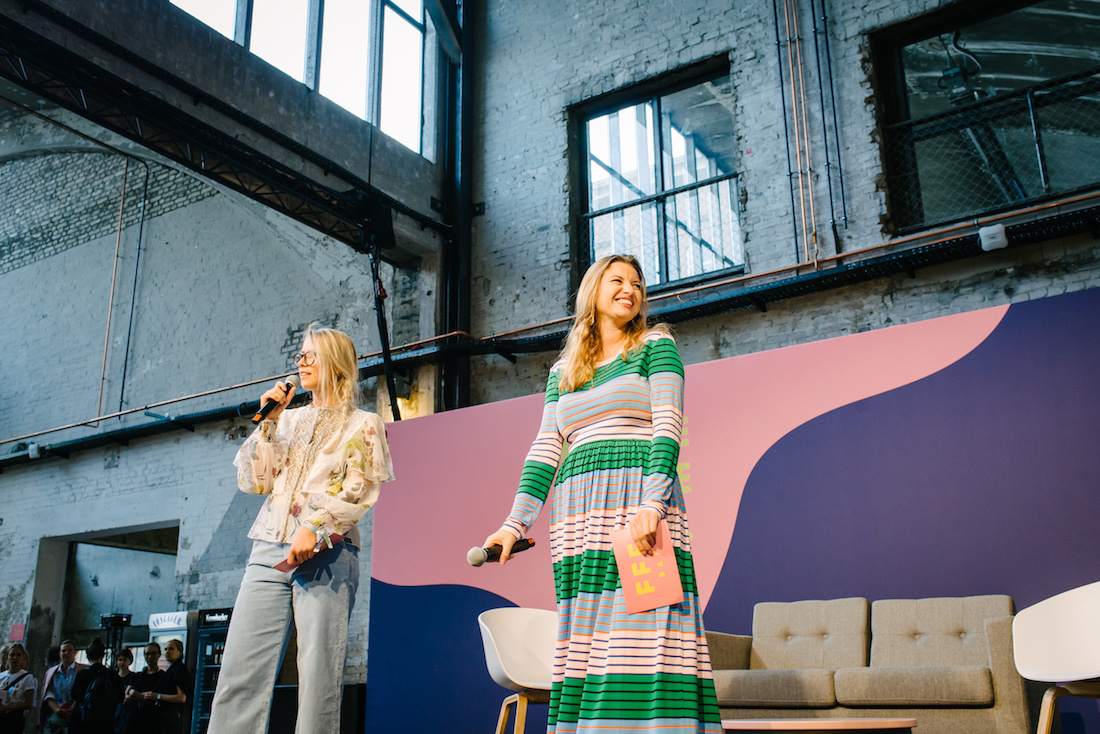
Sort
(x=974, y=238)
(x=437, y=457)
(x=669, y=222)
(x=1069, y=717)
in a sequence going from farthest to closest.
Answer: (x=669, y=222) → (x=437, y=457) → (x=974, y=238) → (x=1069, y=717)

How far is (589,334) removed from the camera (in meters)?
2.27

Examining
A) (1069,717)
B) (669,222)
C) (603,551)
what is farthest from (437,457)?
(603,551)

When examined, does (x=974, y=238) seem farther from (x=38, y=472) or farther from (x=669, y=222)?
(x=38, y=472)

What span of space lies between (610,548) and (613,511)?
8cm

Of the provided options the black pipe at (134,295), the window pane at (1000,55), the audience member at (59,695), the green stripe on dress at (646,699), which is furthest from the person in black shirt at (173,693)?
the window pane at (1000,55)

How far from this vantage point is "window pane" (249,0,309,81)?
6770mm

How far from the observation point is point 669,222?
6.81 m

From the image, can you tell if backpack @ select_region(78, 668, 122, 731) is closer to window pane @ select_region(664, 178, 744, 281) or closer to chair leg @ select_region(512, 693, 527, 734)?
chair leg @ select_region(512, 693, 527, 734)

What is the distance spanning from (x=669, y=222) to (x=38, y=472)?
7.14 meters

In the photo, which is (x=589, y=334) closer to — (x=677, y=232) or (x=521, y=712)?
(x=521, y=712)

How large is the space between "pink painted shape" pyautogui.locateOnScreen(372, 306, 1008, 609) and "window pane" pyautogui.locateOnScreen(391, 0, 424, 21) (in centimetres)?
404

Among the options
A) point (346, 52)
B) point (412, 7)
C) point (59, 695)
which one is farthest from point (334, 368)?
point (412, 7)

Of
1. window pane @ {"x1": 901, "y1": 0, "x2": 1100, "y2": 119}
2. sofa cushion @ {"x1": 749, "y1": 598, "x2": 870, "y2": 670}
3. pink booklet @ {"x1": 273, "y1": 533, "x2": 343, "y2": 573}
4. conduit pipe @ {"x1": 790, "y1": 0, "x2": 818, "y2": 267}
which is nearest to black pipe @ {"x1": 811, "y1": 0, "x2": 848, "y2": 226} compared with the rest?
conduit pipe @ {"x1": 790, "y1": 0, "x2": 818, "y2": 267}

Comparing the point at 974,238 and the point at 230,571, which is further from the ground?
the point at 974,238
